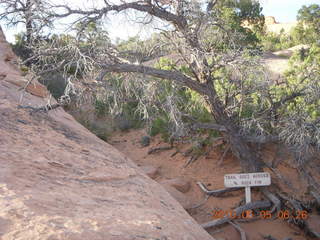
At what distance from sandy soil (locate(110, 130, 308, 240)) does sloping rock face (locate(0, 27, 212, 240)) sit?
2.22 meters

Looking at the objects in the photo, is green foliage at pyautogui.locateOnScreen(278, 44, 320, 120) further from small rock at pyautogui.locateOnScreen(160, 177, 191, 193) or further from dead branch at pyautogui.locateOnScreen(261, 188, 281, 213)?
small rock at pyautogui.locateOnScreen(160, 177, 191, 193)

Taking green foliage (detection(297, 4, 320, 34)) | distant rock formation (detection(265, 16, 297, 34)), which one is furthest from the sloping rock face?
distant rock formation (detection(265, 16, 297, 34))

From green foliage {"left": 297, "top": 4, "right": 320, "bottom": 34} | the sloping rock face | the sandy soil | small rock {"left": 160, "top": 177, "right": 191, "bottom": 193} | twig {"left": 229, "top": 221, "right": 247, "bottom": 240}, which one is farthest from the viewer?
green foliage {"left": 297, "top": 4, "right": 320, "bottom": 34}

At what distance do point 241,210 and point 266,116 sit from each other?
5.19 feet

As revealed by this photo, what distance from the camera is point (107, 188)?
2717 millimetres

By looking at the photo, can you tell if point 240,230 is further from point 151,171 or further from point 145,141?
point 145,141

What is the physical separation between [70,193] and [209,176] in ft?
15.7

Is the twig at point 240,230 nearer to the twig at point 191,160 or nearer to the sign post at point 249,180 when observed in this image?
the sign post at point 249,180
